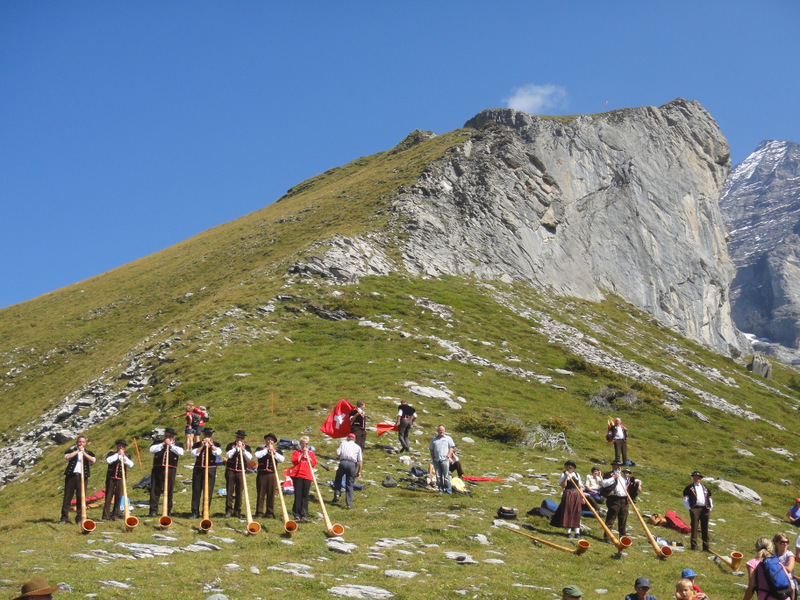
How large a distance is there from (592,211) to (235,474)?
87507 millimetres

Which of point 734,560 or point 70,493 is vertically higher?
point 70,493

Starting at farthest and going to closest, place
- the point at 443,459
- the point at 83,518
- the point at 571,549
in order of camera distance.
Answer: the point at 443,459 < the point at 571,549 < the point at 83,518

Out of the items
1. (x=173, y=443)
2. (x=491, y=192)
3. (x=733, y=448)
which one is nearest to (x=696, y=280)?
(x=491, y=192)

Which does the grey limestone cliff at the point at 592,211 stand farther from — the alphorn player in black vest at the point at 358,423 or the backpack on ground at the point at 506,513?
the backpack on ground at the point at 506,513

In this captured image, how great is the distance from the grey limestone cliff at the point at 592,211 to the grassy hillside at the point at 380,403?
21.7 feet

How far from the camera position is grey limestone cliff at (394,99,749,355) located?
76750 millimetres

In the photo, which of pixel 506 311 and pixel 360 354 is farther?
pixel 506 311

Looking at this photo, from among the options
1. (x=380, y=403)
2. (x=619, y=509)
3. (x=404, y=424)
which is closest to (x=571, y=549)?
(x=619, y=509)

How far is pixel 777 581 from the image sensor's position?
11594mm

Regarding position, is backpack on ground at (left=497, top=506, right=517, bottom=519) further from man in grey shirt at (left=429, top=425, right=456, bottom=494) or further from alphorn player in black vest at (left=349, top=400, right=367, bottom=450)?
alphorn player in black vest at (left=349, top=400, right=367, bottom=450)

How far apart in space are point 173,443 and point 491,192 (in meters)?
69.8

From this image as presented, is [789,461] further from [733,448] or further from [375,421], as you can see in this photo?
[375,421]

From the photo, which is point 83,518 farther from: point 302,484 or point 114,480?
point 302,484

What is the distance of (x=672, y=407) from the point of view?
45.3 metres
